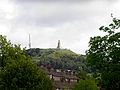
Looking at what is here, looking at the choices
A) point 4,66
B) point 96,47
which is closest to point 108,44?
point 96,47

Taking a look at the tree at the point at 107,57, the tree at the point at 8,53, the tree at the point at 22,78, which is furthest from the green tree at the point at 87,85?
the tree at the point at 107,57

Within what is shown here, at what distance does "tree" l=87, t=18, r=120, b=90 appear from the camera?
49062 millimetres

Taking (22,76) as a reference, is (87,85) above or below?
below

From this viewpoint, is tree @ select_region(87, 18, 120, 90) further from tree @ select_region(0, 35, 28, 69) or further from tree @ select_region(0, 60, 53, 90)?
tree @ select_region(0, 35, 28, 69)

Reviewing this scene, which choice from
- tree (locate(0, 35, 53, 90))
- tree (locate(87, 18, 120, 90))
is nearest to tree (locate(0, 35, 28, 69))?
tree (locate(0, 35, 53, 90))

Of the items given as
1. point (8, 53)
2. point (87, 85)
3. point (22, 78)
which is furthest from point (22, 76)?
point (87, 85)

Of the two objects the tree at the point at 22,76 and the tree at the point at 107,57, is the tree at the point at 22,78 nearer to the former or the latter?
the tree at the point at 22,76

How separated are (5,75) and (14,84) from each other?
3.52 m

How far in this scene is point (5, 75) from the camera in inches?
2739

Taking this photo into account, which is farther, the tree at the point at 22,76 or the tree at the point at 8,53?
the tree at the point at 8,53

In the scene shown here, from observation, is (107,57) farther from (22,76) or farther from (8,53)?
(8,53)

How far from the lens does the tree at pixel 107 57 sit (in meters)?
49.1

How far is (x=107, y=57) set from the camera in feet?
163

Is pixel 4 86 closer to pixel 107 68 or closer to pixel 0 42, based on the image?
pixel 0 42
